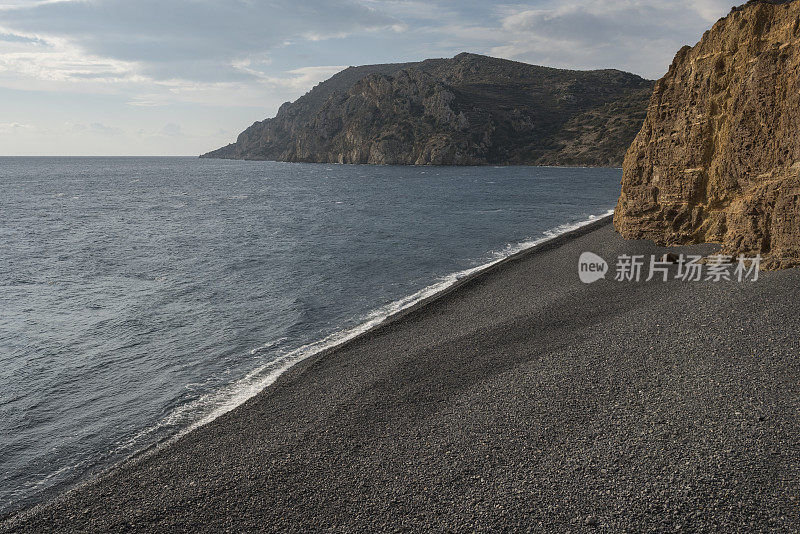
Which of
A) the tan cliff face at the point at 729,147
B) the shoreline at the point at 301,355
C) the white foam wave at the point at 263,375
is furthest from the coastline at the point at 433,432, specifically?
the tan cliff face at the point at 729,147

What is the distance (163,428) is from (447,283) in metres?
21.8

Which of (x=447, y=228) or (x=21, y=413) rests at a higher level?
(x=447, y=228)

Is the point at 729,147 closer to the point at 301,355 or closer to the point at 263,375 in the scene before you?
the point at 301,355

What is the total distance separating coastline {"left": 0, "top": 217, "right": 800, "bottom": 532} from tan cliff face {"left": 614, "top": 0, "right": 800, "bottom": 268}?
16.8 ft

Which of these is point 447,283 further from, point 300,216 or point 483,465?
point 300,216

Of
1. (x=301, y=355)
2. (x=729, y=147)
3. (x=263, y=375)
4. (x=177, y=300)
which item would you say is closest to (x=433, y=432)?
(x=263, y=375)

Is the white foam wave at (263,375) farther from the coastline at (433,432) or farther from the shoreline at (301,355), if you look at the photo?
the coastline at (433,432)

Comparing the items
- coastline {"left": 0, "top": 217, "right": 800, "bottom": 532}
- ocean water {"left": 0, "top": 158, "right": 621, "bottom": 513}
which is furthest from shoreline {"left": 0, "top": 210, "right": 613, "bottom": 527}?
coastline {"left": 0, "top": 217, "right": 800, "bottom": 532}

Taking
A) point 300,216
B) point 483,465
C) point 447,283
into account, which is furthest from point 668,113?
point 300,216

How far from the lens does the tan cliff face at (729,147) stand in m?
27.6

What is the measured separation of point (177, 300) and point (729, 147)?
38866 millimetres

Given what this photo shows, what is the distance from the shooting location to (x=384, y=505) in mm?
12453

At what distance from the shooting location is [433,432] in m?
15.6

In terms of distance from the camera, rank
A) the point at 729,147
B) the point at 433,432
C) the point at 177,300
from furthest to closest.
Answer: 1. the point at 177,300
2. the point at 729,147
3. the point at 433,432
